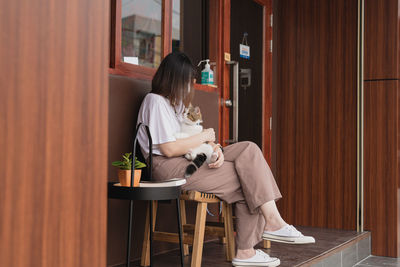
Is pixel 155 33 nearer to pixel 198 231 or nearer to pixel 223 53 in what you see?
pixel 223 53

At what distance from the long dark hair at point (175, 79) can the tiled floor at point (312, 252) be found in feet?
2.89

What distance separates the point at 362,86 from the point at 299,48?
2.25 feet

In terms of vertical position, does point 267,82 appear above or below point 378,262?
above

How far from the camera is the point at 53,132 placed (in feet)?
3.47

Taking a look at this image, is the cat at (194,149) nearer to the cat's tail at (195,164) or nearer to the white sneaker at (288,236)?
the cat's tail at (195,164)

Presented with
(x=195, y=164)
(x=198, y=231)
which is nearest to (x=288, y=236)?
(x=198, y=231)

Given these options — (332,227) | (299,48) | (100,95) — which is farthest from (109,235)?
(299,48)

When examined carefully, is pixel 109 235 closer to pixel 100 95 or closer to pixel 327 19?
pixel 100 95

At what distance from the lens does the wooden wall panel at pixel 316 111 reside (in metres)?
4.17

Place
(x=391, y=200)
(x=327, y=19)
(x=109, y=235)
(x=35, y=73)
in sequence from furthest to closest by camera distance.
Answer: (x=327, y=19) < (x=391, y=200) < (x=109, y=235) < (x=35, y=73)

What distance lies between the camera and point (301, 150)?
4.39 metres

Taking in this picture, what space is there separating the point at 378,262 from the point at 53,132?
132 inches

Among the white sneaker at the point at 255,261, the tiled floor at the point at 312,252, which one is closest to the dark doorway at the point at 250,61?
the tiled floor at the point at 312,252

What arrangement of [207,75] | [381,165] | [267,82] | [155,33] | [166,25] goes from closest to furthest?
[166,25], [155,33], [207,75], [381,165], [267,82]
